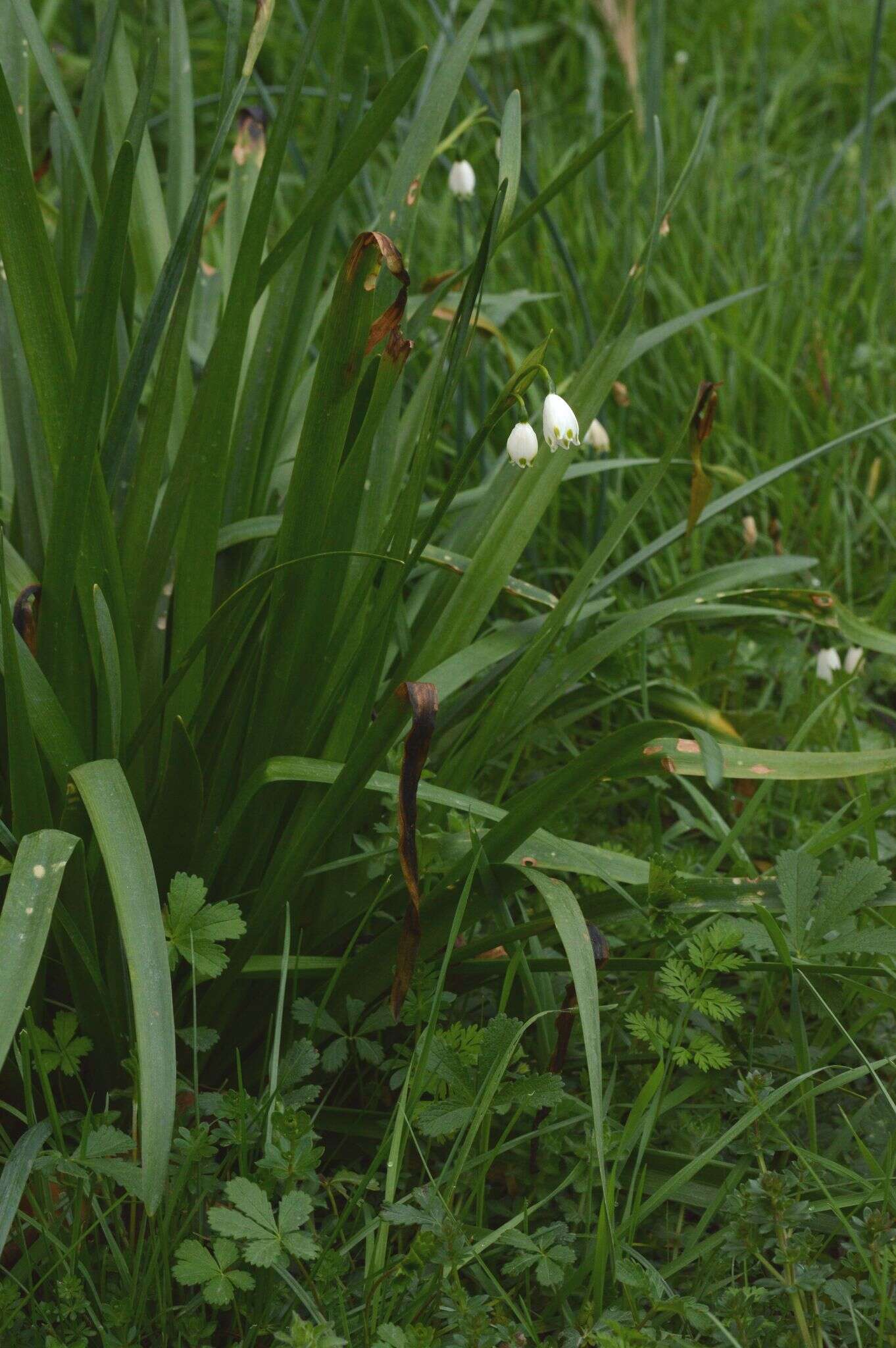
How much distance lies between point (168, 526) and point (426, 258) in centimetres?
195

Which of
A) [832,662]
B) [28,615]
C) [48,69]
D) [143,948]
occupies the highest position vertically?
[48,69]

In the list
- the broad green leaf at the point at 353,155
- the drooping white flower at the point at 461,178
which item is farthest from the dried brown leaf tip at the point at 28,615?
the drooping white flower at the point at 461,178

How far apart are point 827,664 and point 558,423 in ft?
2.98

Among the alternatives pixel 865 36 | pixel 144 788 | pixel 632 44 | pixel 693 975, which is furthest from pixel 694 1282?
pixel 865 36

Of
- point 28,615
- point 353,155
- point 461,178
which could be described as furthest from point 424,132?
point 28,615

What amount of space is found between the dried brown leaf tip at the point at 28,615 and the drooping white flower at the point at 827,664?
1226 mm

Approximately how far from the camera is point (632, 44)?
8.86 feet

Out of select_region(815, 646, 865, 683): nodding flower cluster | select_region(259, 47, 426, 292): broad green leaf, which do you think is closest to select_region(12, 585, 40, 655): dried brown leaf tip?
select_region(259, 47, 426, 292): broad green leaf

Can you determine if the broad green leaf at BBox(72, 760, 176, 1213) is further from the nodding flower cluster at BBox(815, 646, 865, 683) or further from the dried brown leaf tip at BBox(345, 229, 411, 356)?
the nodding flower cluster at BBox(815, 646, 865, 683)

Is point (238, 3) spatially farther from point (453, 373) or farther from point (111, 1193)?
point (111, 1193)

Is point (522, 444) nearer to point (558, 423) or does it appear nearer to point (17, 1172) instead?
point (558, 423)

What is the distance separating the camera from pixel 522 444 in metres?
1.35

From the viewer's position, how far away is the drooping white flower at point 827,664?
202 centimetres

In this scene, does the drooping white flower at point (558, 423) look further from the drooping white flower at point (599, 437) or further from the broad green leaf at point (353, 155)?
the drooping white flower at point (599, 437)
